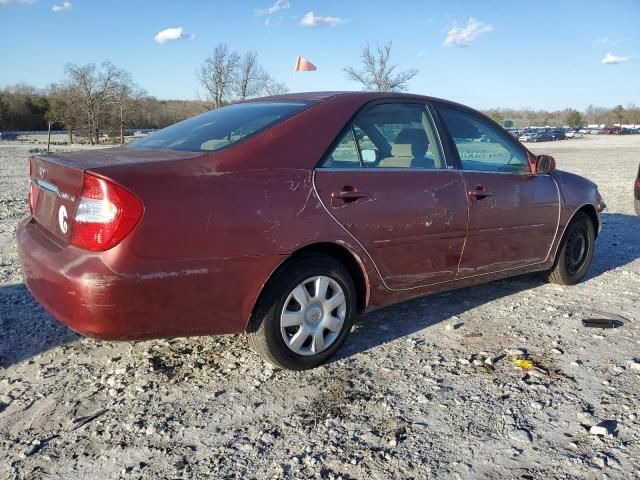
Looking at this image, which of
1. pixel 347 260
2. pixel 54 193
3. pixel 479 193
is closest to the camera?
pixel 54 193

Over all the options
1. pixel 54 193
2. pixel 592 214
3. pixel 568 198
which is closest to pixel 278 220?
pixel 54 193

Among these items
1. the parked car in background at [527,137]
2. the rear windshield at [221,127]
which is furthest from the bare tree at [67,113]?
the rear windshield at [221,127]

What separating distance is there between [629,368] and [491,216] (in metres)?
1.31

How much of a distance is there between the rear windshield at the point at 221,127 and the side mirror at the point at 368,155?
45 cm

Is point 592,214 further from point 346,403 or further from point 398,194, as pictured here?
point 346,403

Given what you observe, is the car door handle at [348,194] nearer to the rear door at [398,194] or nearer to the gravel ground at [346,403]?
the rear door at [398,194]

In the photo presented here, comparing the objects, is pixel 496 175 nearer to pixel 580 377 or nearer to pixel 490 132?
pixel 490 132

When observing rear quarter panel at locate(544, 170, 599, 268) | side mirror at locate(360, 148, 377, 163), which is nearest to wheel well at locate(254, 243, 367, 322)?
side mirror at locate(360, 148, 377, 163)

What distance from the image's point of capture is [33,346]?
11.6 ft

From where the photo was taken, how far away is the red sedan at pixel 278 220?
2.62 meters

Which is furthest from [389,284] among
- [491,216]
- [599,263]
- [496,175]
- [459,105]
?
[599,263]

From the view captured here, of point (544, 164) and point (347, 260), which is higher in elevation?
point (544, 164)

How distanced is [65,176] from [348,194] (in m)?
1.50

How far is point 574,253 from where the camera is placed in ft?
17.1
